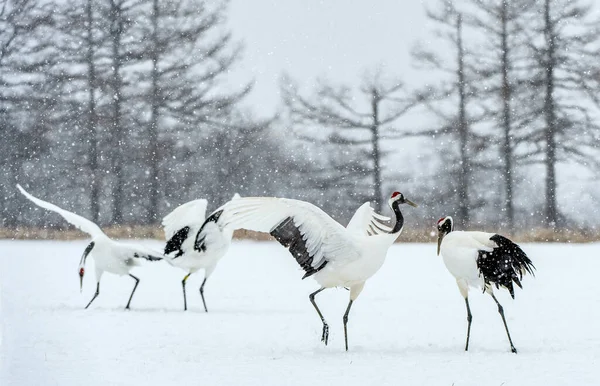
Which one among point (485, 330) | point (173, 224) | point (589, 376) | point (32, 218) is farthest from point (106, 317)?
point (32, 218)

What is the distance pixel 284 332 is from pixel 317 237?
1.24 meters

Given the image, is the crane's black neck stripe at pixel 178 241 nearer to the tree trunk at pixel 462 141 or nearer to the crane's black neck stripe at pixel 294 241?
the crane's black neck stripe at pixel 294 241

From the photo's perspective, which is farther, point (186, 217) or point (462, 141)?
point (462, 141)

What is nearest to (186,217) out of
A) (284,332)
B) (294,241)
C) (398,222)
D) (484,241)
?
(284,332)

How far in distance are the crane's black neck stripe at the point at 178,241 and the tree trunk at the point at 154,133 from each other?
12.8m

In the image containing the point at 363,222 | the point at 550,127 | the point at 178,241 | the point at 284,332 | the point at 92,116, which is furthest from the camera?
the point at 92,116

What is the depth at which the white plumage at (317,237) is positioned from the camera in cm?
614

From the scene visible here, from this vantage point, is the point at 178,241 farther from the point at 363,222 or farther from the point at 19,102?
the point at 19,102

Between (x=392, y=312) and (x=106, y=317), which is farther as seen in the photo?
(x=392, y=312)

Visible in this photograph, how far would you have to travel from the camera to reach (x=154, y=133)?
→ 22.5m

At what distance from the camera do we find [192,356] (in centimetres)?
573

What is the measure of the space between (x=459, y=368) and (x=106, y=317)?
394cm

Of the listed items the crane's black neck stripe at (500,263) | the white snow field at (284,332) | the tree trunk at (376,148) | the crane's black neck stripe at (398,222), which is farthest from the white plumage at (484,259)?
the tree trunk at (376,148)

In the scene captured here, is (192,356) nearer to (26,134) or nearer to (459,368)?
(459,368)
